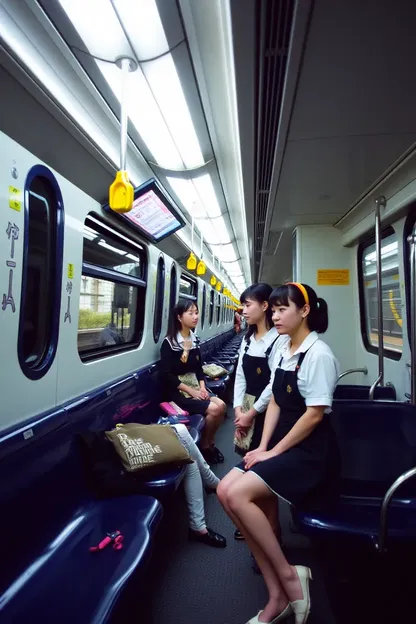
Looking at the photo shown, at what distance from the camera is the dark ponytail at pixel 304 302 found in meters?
2.04

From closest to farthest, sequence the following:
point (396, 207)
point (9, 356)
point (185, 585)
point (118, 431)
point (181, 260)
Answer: point (9, 356)
point (185, 585)
point (118, 431)
point (396, 207)
point (181, 260)

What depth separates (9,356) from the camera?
5.52 ft

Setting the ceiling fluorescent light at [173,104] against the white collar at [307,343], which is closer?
the white collar at [307,343]

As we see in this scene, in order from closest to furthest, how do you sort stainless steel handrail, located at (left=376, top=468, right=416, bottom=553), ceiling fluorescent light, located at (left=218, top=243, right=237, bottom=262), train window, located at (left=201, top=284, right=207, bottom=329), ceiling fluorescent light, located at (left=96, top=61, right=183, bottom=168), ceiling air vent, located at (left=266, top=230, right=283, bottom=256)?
stainless steel handrail, located at (left=376, top=468, right=416, bottom=553) → ceiling fluorescent light, located at (left=96, top=61, right=183, bottom=168) → ceiling air vent, located at (left=266, top=230, right=283, bottom=256) → ceiling fluorescent light, located at (left=218, top=243, right=237, bottom=262) → train window, located at (left=201, top=284, right=207, bottom=329)

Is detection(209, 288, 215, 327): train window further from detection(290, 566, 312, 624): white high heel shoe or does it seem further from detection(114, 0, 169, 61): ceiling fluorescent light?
detection(290, 566, 312, 624): white high heel shoe

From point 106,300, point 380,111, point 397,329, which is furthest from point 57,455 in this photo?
point 397,329

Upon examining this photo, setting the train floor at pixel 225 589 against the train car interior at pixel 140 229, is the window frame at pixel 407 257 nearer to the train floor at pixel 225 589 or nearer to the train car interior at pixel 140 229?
the train car interior at pixel 140 229

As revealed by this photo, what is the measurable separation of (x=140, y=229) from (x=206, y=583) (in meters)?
2.78

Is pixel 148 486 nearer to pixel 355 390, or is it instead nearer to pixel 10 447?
pixel 10 447

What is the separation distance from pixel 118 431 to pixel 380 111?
253 cm

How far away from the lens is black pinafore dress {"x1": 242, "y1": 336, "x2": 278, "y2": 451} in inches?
100

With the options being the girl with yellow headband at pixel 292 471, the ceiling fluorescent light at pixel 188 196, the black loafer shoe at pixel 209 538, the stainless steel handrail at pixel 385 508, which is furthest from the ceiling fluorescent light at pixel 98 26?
the black loafer shoe at pixel 209 538

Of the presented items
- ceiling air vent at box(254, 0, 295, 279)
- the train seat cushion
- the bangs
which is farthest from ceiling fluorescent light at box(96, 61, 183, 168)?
the train seat cushion

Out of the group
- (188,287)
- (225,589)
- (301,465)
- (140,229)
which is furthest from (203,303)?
(301,465)
